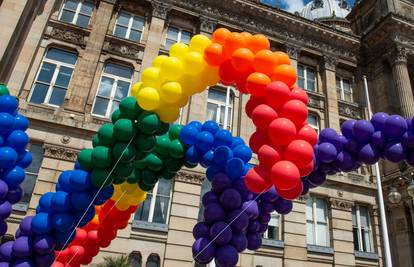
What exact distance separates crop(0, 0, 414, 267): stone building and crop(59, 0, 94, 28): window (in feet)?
0.21

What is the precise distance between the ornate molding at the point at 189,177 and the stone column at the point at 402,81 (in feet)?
43.2

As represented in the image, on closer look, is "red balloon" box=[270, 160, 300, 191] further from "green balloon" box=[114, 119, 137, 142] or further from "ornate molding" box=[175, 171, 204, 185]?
"ornate molding" box=[175, 171, 204, 185]

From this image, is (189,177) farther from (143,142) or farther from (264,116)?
(264,116)

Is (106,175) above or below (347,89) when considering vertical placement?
below

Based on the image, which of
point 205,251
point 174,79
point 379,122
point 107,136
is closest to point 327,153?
point 379,122

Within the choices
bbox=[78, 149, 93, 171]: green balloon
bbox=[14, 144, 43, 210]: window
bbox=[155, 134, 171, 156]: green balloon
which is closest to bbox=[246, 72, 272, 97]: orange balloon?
bbox=[155, 134, 171, 156]: green balloon

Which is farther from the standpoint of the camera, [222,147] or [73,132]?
[73,132]

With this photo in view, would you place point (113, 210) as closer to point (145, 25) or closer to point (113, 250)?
point (113, 250)

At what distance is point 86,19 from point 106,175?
1444cm

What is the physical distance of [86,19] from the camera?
1930cm

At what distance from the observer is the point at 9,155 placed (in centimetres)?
791

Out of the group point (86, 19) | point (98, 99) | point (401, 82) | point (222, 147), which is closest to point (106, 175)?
point (222, 147)

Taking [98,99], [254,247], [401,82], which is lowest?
[254,247]

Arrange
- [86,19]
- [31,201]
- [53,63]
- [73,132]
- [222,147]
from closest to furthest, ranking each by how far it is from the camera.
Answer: [222,147] < [31,201] < [73,132] < [53,63] < [86,19]
